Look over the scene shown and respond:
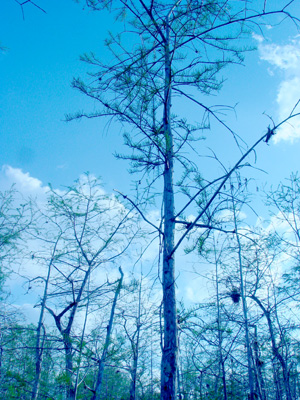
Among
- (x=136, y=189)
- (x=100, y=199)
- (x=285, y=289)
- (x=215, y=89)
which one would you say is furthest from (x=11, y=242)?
(x=285, y=289)

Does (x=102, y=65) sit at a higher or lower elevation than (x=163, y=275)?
higher

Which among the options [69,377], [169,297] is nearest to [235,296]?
[69,377]

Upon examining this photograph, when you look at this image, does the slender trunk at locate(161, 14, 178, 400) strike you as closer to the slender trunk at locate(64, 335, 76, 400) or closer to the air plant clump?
the slender trunk at locate(64, 335, 76, 400)

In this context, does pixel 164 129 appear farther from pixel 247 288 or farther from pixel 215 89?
pixel 247 288

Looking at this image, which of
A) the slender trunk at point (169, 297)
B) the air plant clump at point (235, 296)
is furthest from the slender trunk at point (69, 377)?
the air plant clump at point (235, 296)

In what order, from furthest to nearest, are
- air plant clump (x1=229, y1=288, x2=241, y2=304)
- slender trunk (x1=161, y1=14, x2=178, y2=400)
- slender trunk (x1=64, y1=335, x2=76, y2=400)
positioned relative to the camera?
air plant clump (x1=229, y1=288, x2=241, y2=304) → slender trunk (x1=64, y1=335, x2=76, y2=400) → slender trunk (x1=161, y1=14, x2=178, y2=400)

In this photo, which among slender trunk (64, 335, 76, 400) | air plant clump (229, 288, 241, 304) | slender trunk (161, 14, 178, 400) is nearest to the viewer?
slender trunk (161, 14, 178, 400)

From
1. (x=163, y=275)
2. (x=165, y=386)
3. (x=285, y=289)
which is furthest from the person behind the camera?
(x=285, y=289)

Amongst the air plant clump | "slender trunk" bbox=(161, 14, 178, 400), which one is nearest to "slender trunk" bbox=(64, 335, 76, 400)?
"slender trunk" bbox=(161, 14, 178, 400)

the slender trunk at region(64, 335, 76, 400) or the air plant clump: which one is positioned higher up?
the air plant clump

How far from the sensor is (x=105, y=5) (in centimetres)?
254

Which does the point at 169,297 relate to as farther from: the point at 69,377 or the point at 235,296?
the point at 235,296

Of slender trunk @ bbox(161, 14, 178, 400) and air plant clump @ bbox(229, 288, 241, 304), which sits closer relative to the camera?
slender trunk @ bbox(161, 14, 178, 400)

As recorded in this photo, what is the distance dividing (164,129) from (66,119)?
3.82 ft
